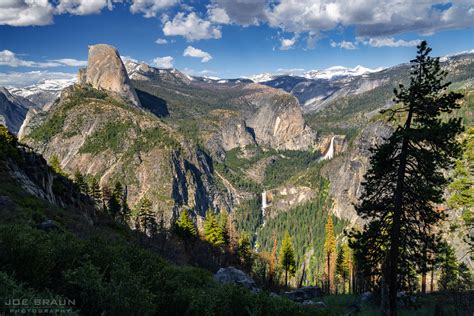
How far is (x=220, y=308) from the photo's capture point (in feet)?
29.5

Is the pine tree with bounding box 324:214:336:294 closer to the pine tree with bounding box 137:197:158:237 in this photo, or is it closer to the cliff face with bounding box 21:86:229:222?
the pine tree with bounding box 137:197:158:237

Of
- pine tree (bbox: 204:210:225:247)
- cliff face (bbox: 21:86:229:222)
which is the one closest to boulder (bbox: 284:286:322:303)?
pine tree (bbox: 204:210:225:247)

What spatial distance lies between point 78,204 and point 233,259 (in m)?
36.7

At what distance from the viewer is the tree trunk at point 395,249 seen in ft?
60.1

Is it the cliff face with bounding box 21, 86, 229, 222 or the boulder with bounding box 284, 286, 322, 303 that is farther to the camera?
the cliff face with bounding box 21, 86, 229, 222

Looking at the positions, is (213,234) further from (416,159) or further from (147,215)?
(416,159)

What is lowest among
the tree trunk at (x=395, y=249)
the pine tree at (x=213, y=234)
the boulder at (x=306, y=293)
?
the boulder at (x=306, y=293)

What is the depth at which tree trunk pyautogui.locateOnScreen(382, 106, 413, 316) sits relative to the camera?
60.1ft

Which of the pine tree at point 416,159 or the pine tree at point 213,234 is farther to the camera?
the pine tree at point 213,234

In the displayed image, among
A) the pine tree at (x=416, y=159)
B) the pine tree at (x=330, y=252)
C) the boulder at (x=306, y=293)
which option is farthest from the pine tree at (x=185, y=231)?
the pine tree at (x=416, y=159)

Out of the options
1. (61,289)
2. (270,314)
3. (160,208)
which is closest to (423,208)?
(270,314)

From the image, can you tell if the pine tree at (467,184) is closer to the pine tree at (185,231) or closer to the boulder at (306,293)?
the boulder at (306,293)

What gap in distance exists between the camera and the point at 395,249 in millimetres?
18578

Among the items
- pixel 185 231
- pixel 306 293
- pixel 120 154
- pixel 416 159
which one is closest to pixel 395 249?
pixel 416 159
